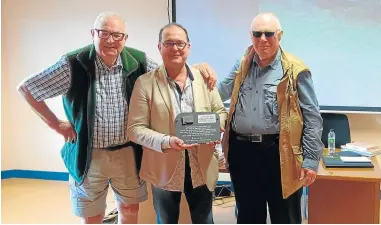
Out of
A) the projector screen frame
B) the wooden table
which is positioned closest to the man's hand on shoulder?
the wooden table

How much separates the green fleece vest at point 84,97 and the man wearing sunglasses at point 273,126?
54cm

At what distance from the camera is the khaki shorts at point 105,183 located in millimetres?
2111

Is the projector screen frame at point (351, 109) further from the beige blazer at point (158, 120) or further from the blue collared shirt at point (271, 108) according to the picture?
the beige blazer at point (158, 120)

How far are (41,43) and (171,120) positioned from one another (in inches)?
115

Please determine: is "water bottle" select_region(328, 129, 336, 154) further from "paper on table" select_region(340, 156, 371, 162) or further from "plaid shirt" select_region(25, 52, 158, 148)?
"plaid shirt" select_region(25, 52, 158, 148)

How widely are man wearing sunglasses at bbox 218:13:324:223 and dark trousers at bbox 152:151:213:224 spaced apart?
0.22 meters

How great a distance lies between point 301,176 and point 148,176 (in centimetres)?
75

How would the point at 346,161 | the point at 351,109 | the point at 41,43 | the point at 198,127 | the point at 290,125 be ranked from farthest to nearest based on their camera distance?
the point at 41,43 → the point at 351,109 → the point at 346,161 → the point at 290,125 → the point at 198,127

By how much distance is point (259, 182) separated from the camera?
212cm

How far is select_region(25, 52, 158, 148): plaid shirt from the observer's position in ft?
6.75

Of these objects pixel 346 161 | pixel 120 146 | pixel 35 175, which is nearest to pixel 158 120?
pixel 120 146

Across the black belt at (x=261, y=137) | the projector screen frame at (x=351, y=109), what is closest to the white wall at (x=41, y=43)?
the projector screen frame at (x=351, y=109)

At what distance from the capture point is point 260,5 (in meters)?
3.66

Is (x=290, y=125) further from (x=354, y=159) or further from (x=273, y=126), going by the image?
(x=354, y=159)
